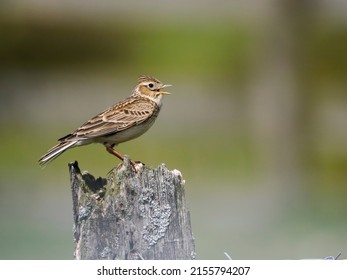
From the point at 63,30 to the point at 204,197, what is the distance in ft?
17.4

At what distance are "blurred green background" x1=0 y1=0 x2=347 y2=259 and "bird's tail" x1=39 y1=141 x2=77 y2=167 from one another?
92.7 inches

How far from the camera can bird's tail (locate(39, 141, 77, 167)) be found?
5355 mm

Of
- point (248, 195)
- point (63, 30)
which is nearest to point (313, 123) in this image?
point (248, 195)

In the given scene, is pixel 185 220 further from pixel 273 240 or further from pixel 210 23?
pixel 210 23

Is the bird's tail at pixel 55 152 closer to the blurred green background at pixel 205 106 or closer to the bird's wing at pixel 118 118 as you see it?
the bird's wing at pixel 118 118

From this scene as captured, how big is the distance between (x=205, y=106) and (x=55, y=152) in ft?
29.5

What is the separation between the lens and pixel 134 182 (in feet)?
14.6

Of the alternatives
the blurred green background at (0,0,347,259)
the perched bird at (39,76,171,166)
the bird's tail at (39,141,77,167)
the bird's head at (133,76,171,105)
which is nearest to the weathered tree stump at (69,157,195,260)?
the bird's tail at (39,141,77,167)

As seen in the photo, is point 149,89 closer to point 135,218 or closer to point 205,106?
point 135,218

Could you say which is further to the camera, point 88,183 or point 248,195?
point 248,195

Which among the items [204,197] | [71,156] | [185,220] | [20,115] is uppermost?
[20,115]

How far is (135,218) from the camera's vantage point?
439 centimetres

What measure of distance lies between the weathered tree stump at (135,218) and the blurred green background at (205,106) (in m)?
3.52

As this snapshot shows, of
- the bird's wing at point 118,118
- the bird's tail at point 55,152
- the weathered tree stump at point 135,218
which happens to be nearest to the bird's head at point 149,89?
the bird's wing at point 118,118
